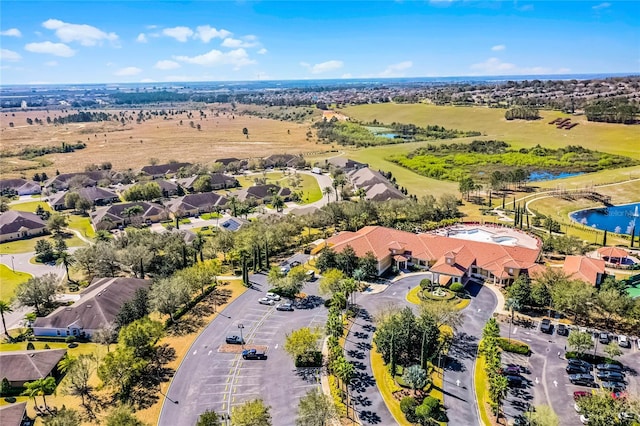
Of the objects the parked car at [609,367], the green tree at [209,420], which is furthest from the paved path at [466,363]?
the green tree at [209,420]

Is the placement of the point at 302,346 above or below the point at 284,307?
above

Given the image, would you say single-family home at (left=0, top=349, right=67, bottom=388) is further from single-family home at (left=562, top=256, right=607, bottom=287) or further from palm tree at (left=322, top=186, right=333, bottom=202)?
palm tree at (left=322, top=186, right=333, bottom=202)

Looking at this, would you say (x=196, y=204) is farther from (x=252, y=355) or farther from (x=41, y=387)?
(x=41, y=387)

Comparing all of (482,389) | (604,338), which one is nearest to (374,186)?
(604,338)

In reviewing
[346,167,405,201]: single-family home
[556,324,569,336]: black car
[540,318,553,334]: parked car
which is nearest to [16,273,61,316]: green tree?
[540,318,553,334]: parked car

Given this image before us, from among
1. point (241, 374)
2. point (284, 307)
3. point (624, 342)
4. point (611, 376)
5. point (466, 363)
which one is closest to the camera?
point (611, 376)

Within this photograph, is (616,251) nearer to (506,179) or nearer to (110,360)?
(506,179)
